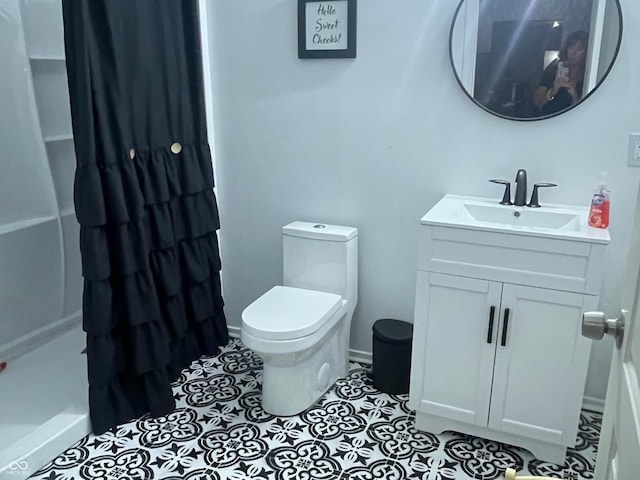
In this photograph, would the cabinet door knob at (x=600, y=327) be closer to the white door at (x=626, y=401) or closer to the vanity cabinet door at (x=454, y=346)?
the white door at (x=626, y=401)

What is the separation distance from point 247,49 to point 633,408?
2.39 metres

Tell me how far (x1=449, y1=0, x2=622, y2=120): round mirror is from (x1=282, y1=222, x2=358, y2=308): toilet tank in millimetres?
871

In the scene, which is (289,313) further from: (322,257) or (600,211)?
(600,211)

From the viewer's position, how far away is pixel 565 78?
84.9 inches

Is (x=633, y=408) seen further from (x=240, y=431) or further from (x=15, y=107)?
(x=15, y=107)

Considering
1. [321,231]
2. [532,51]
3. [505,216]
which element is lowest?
[321,231]

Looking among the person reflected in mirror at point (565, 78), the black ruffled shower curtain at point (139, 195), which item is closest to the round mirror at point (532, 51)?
the person reflected in mirror at point (565, 78)

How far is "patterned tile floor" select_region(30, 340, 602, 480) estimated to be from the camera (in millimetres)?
2045

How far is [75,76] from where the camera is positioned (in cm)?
194

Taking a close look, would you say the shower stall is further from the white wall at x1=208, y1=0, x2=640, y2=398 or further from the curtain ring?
A: the white wall at x1=208, y1=0, x2=640, y2=398

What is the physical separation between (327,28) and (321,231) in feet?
3.07

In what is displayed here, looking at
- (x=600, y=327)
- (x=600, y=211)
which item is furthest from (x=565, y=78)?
(x=600, y=327)

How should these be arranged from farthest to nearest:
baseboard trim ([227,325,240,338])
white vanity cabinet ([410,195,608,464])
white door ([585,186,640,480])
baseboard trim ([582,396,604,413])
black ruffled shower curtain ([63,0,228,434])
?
1. baseboard trim ([227,325,240,338])
2. baseboard trim ([582,396,604,413])
3. black ruffled shower curtain ([63,0,228,434])
4. white vanity cabinet ([410,195,608,464])
5. white door ([585,186,640,480])

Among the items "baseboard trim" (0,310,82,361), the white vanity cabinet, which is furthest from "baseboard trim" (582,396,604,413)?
"baseboard trim" (0,310,82,361)
